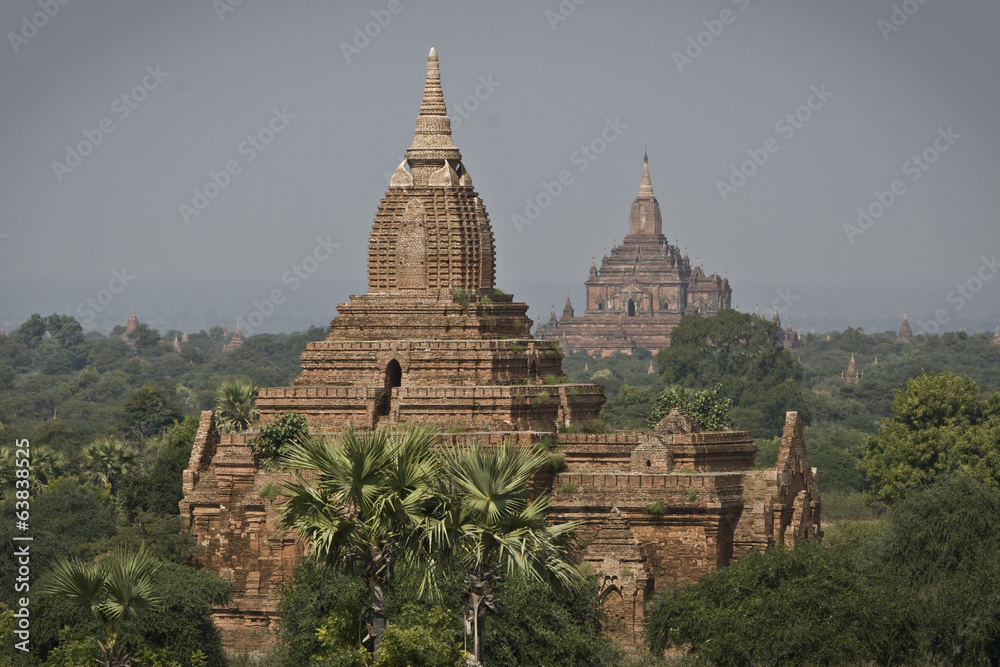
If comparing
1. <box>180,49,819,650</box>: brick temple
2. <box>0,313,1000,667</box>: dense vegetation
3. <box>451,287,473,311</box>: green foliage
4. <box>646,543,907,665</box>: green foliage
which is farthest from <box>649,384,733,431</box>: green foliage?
<box>646,543,907,665</box>: green foliage

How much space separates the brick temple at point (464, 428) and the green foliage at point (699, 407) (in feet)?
9.82

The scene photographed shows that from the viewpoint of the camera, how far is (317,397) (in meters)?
55.6

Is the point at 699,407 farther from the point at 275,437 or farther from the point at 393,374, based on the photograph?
the point at 275,437

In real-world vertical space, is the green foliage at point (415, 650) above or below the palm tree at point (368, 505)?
below

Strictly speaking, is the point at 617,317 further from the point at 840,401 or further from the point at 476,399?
the point at 476,399

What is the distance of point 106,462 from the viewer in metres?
74.9

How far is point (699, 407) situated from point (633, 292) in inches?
5322

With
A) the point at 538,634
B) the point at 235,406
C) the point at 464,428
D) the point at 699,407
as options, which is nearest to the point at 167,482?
the point at 235,406

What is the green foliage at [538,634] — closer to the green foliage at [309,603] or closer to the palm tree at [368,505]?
the green foliage at [309,603]

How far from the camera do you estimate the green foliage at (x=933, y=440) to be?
2975 inches

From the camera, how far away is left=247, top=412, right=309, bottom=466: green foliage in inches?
2122

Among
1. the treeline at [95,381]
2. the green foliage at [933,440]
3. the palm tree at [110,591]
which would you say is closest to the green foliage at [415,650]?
the palm tree at [110,591]

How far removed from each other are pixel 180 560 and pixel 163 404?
45.3m

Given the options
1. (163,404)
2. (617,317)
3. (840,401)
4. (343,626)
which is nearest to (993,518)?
(343,626)
